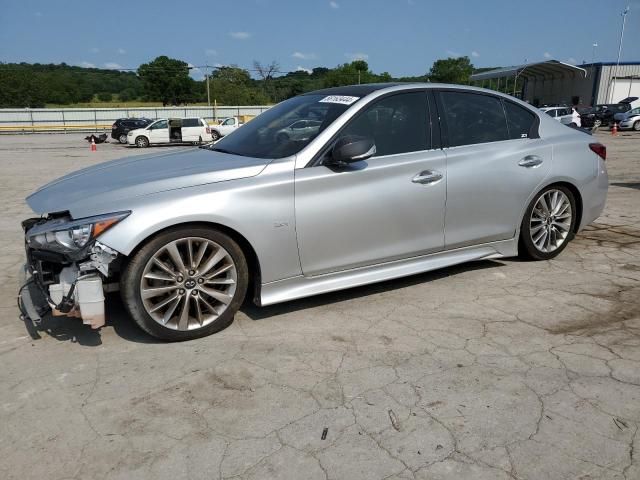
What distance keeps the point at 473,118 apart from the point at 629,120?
3224 cm

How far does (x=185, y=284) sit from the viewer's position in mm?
3373

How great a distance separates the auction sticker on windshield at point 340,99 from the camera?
398cm

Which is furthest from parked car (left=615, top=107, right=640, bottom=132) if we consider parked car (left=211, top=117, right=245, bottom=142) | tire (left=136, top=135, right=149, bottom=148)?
tire (left=136, top=135, right=149, bottom=148)

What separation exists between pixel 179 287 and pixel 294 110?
72.8 inches

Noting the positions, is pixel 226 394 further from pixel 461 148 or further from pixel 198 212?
pixel 461 148

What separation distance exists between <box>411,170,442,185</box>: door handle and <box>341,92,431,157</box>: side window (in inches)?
8.2

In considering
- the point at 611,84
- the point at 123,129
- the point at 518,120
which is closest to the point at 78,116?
the point at 123,129

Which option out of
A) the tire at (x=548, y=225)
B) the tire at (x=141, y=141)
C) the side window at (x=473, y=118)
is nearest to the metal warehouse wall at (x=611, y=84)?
the tire at (x=141, y=141)

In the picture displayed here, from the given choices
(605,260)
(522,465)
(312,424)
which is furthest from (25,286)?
(605,260)

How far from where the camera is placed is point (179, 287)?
3.36 metres

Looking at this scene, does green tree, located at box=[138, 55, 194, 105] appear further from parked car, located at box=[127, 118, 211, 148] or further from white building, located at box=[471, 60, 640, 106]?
parked car, located at box=[127, 118, 211, 148]

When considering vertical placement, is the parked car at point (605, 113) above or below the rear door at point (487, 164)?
above

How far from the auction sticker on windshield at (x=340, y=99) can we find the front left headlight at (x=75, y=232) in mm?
1833

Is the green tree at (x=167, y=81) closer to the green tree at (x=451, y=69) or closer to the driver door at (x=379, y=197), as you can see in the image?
the green tree at (x=451, y=69)
